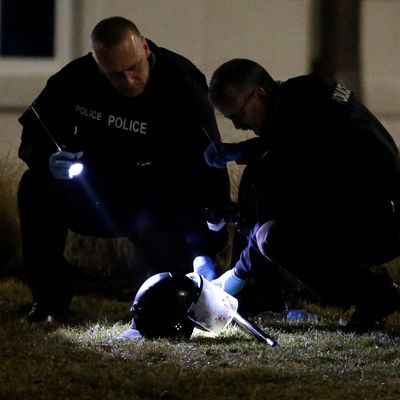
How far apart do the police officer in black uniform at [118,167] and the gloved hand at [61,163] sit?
8 centimetres

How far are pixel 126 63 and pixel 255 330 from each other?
135cm

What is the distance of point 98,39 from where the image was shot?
6398 millimetres

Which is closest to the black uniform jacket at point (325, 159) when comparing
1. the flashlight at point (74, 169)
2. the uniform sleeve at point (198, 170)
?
the uniform sleeve at point (198, 170)

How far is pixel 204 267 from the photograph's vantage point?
6.64 m

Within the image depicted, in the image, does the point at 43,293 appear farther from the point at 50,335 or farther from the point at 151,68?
the point at 151,68

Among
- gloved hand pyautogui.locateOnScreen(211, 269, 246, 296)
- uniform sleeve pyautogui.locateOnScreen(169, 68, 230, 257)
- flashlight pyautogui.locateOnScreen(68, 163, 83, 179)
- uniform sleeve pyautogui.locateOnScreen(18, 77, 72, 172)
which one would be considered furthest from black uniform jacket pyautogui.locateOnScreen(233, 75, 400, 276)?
uniform sleeve pyautogui.locateOnScreen(18, 77, 72, 172)

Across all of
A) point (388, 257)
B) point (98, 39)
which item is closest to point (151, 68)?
point (98, 39)

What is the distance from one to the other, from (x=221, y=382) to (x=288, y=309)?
75.9 inches

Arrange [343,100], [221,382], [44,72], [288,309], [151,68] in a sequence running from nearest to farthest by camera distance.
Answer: [221,382]
[343,100]
[151,68]
[288,309]
[44,72]

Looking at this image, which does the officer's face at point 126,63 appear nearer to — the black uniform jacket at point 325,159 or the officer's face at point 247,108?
the officer's face at point 247,108

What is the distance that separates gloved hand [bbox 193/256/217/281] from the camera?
6.63 meters

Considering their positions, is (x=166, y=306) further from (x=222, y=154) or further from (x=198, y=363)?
(x=222, y=154)

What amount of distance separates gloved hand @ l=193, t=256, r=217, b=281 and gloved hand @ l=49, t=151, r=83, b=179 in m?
0.73

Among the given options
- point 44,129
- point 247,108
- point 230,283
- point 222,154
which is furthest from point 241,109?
point 44,129
